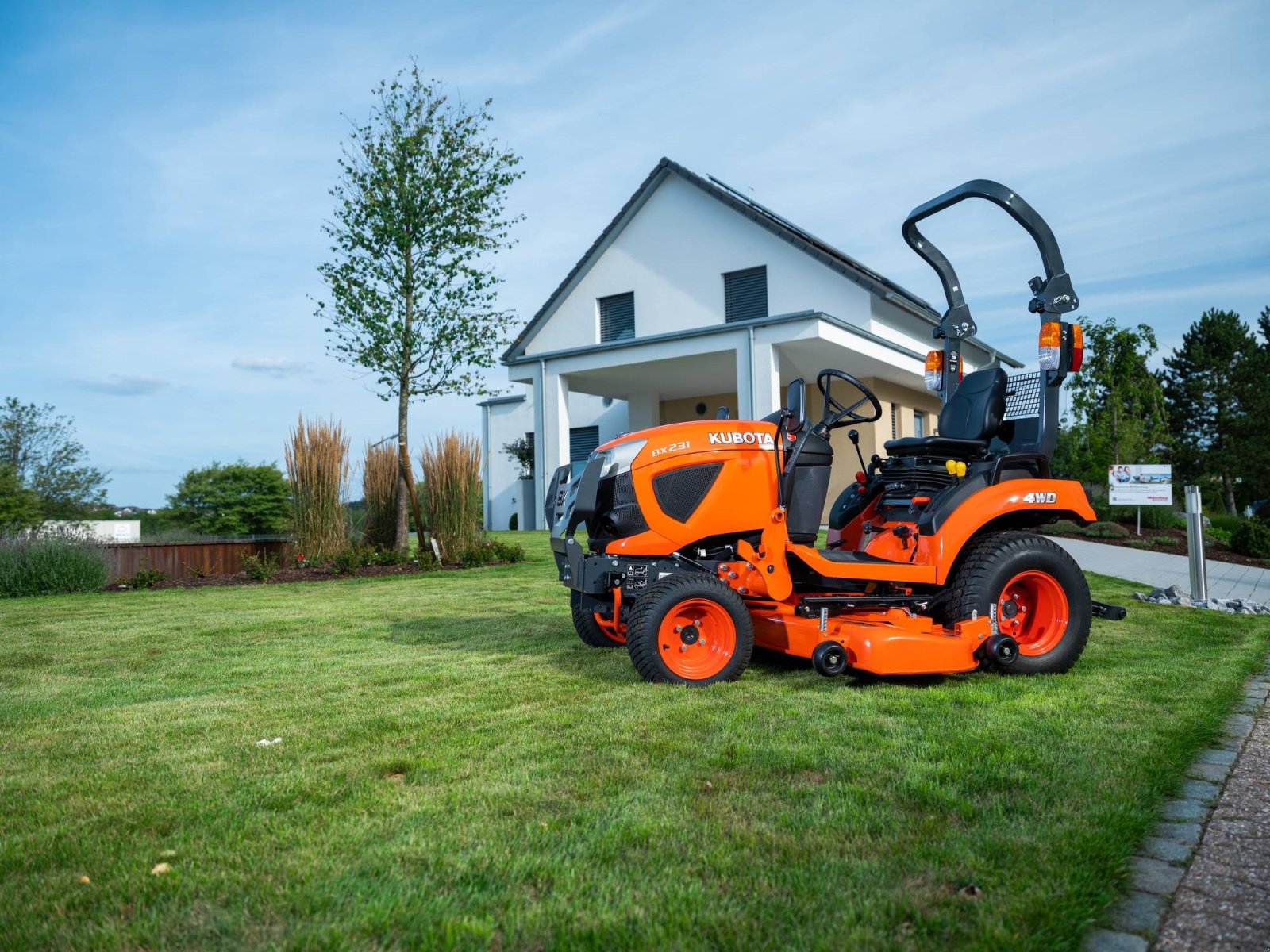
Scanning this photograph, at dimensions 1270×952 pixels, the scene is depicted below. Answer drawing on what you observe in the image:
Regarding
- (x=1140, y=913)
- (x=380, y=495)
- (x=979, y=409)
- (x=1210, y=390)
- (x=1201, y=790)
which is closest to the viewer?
(x=1140, y=913)

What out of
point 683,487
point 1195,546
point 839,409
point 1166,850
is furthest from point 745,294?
point 1166,850

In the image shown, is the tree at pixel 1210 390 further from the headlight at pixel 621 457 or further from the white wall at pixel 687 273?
the headlight at pixel 621 457

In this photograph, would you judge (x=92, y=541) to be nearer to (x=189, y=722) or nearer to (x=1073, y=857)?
(x=189, y=722)

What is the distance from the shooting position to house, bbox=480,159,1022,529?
17.5 metres

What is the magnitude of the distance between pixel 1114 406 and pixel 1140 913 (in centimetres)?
2190

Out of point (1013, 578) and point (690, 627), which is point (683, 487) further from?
point (1013, 578)

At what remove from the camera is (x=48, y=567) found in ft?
34.6

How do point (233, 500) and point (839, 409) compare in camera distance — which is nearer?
point (839, 409)

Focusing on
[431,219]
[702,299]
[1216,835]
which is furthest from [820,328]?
[1216,835]

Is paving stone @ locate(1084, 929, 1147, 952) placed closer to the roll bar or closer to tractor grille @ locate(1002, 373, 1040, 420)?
tractor grille @ locate(1002, 373, 1040, 420)

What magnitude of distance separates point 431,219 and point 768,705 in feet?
37.3

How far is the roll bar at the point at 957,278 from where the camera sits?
5414mm

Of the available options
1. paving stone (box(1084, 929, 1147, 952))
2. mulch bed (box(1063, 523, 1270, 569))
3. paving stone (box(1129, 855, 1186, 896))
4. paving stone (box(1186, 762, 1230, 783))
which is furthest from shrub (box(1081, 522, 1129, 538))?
paving stone (box(1084, 929, 1147, 952))

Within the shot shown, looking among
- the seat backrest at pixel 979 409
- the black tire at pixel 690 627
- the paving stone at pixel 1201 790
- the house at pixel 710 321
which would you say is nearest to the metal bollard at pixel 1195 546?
the seat backrest at pixel 979 409
